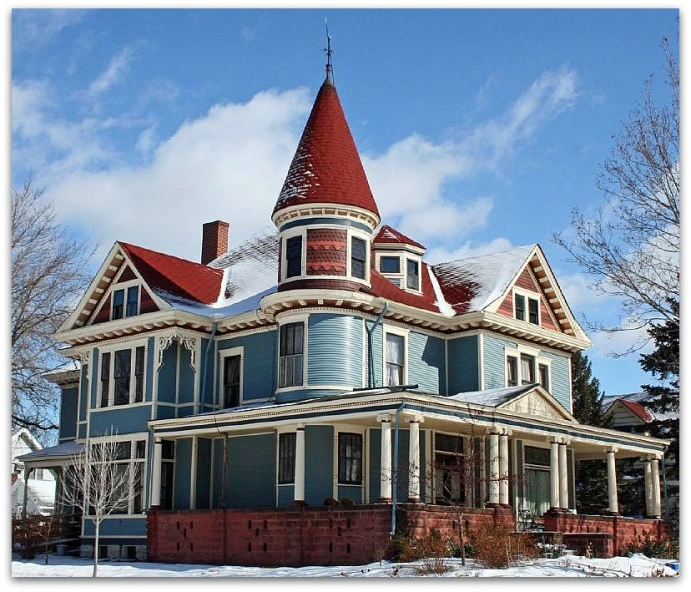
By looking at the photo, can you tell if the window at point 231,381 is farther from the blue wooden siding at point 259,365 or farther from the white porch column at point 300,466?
the white porch column at point 300,466

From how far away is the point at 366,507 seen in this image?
2309 cm

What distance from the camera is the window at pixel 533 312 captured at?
3200cm

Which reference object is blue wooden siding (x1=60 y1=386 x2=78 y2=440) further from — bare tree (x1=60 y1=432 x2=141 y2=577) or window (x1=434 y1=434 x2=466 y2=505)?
window (x1=434 y1=434 x2=466 y2=505)

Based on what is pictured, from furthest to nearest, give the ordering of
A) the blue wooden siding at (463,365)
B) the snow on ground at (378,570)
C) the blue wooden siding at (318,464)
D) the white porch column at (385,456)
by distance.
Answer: the blue wooden siding at (463,365) < the blue wooden siding at (318,464) < the white porch column at (385,456) < the snow on ground at (378,570)

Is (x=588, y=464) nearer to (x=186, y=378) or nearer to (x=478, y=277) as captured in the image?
(x=478, y=277)

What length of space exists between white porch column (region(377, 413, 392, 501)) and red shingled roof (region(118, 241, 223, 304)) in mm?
9109

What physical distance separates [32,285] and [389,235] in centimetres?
1038

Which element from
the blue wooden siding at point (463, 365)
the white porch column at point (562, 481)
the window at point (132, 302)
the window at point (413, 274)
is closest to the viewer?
the white porch column at point (562, 481)

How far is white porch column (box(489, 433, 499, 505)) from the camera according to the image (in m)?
24.9

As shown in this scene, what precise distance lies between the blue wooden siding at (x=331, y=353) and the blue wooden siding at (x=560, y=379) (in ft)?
24.2

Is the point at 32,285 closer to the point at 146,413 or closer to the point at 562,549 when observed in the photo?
the point at 146,413

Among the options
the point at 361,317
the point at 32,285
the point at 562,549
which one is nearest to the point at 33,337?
the point at 32,285

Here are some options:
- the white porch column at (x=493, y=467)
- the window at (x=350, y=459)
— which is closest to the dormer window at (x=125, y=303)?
the window at (x=350, y=459)

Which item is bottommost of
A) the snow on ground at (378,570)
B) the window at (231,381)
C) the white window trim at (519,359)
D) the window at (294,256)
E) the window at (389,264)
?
the snow on ground at (378,570)
